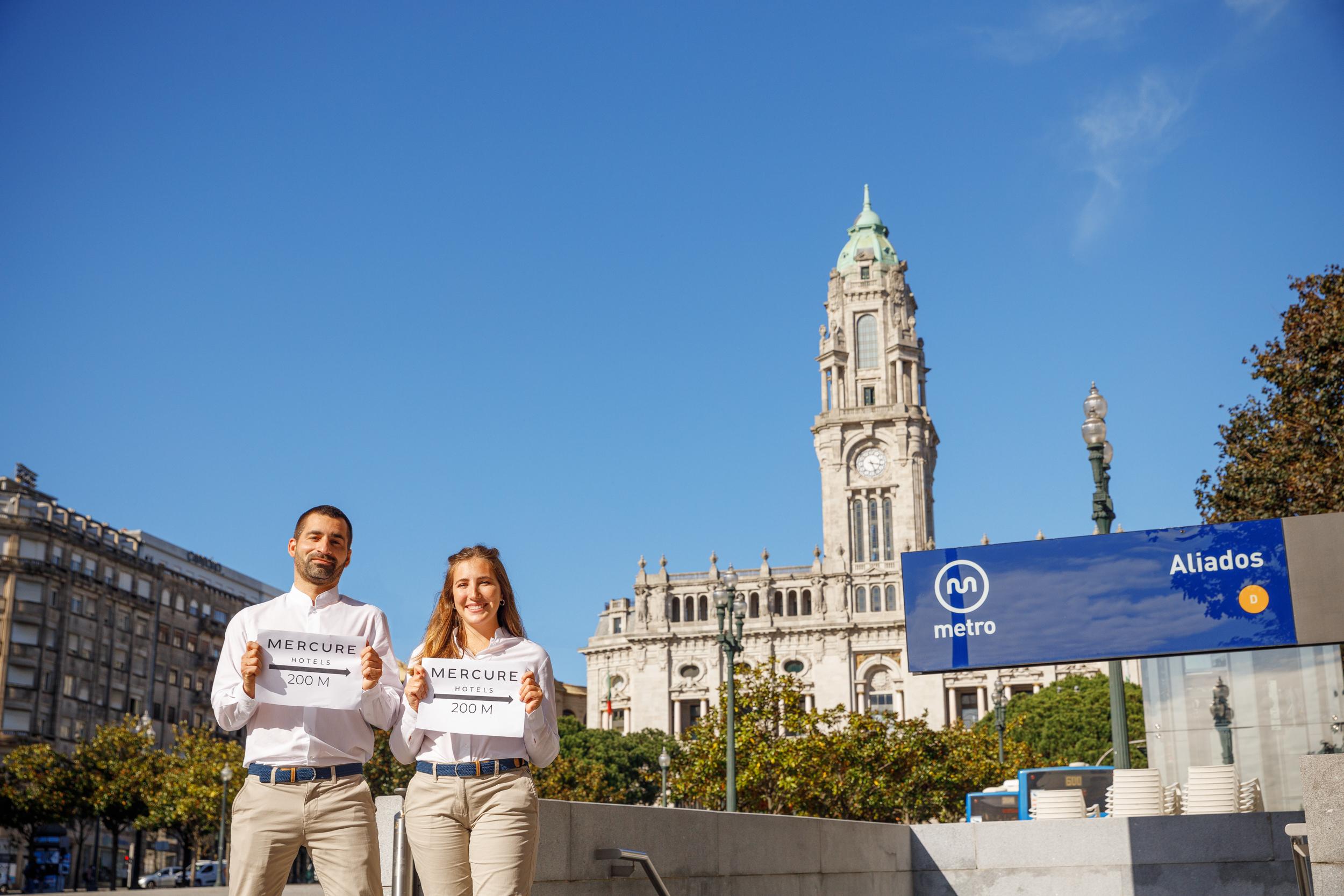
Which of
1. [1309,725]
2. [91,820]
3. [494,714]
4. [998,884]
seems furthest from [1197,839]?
[91,820]

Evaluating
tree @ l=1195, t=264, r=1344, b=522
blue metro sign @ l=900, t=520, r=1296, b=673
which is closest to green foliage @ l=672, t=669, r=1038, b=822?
tree @ l=1195, t=264, r=1344, b=522

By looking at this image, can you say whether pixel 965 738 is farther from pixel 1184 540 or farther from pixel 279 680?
pixel 279 680

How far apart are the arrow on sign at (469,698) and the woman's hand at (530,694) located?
0.06 metres

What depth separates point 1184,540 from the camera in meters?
13.3

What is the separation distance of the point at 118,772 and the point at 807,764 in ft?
104

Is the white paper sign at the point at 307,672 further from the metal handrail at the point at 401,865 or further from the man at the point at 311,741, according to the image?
the metal handrail at the point at 401,865

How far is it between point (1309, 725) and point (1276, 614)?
22.9 feet

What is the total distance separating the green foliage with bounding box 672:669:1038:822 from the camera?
35.4 m

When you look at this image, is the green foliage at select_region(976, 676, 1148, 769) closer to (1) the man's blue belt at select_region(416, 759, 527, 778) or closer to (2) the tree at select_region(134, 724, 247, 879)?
(2) the tree at select_region(134, 724, 247, 879)

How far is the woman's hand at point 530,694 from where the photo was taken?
5504 mm

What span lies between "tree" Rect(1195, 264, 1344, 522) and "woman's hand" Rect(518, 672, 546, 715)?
65.6 feet

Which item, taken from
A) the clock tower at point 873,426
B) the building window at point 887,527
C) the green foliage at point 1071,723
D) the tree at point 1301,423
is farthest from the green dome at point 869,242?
the tree at point 1301,423

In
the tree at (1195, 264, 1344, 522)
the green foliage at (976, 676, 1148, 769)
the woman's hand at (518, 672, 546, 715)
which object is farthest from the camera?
the green foliage at (976, 676, 1148, 769)

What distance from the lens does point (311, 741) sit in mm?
5227
